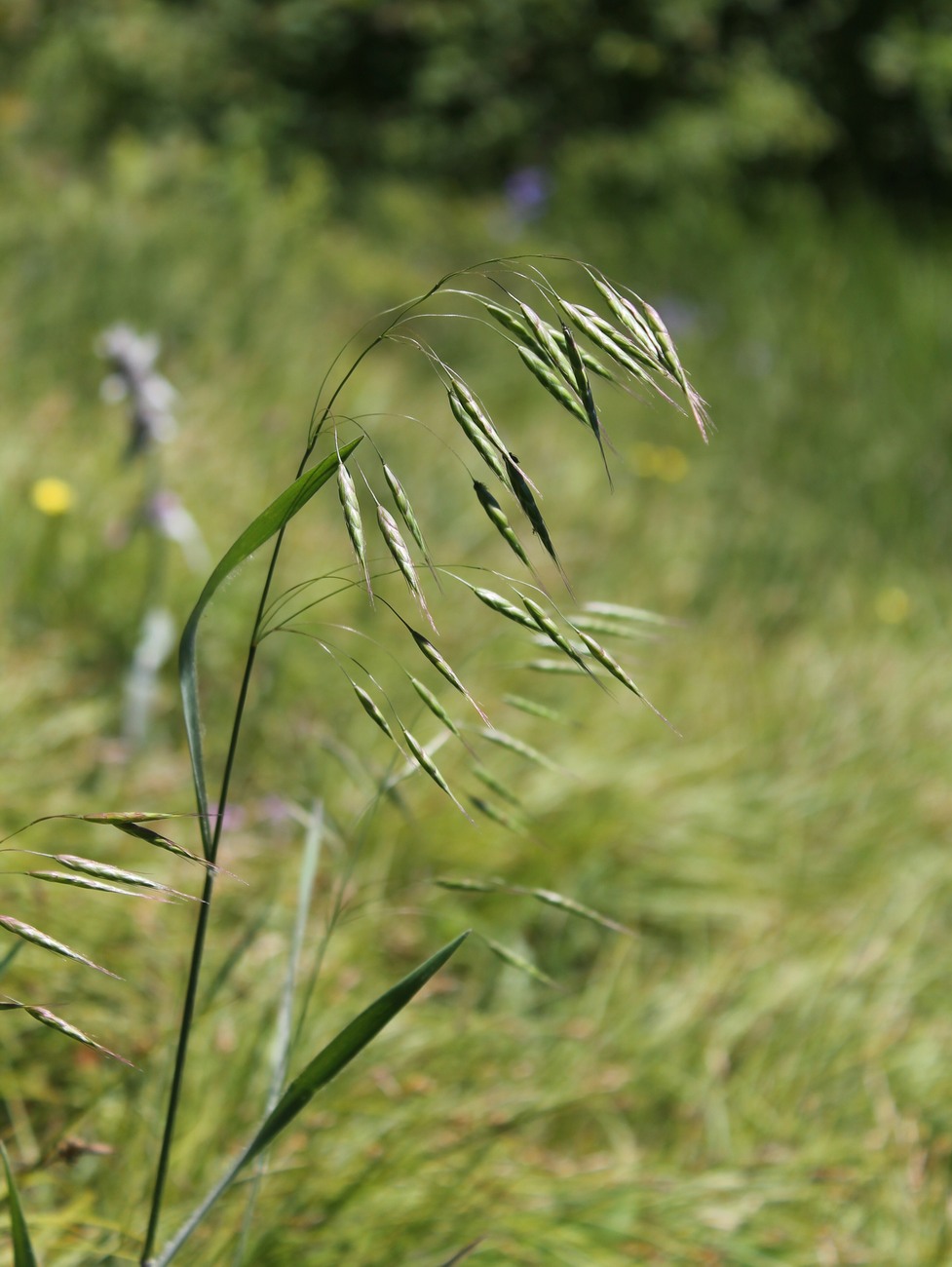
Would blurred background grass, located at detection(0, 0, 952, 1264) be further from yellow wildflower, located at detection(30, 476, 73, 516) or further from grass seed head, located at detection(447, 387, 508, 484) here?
grass seed head, located at detection(447, 387, 508, 484)

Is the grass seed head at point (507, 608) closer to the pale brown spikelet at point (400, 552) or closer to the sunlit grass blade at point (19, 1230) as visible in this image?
the pale brown spikelet at point (400, 552)

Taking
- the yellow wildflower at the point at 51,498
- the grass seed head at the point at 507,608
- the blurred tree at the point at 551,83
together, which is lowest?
the yellow wildflower at the point at 51,498

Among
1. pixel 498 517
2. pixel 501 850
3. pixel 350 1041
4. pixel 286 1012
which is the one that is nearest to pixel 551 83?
pixel 501 850

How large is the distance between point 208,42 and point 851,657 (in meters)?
6.28

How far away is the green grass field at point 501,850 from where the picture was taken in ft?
5.09

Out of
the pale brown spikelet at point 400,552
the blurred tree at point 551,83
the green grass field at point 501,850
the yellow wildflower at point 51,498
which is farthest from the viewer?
the blurred tree at point 551,83

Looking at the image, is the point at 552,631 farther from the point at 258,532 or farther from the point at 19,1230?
the point at 19,1230

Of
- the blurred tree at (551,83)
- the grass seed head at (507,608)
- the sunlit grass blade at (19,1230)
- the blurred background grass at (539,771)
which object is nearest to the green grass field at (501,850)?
the blurred background grass at (539,771)

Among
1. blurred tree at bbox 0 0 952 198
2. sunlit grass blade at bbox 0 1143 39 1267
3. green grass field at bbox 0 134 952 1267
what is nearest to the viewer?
sunlit grass blade at bbox 0 1143 39 1267

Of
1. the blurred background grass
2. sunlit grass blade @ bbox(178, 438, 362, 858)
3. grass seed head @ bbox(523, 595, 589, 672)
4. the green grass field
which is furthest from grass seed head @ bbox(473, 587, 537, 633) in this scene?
the green grass field

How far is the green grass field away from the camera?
1552mm

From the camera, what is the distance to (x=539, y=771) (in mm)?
2566

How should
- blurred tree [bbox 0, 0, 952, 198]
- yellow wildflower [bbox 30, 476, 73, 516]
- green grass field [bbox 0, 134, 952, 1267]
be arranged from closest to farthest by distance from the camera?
1. green grass field [bbox 0, 134, 952, 1267]
2. yellow wildflower [bbox 30, 476, 73, 516]
3. blurred tree [bbox 0, 0, 952, 198]

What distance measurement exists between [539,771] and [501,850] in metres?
0.26
